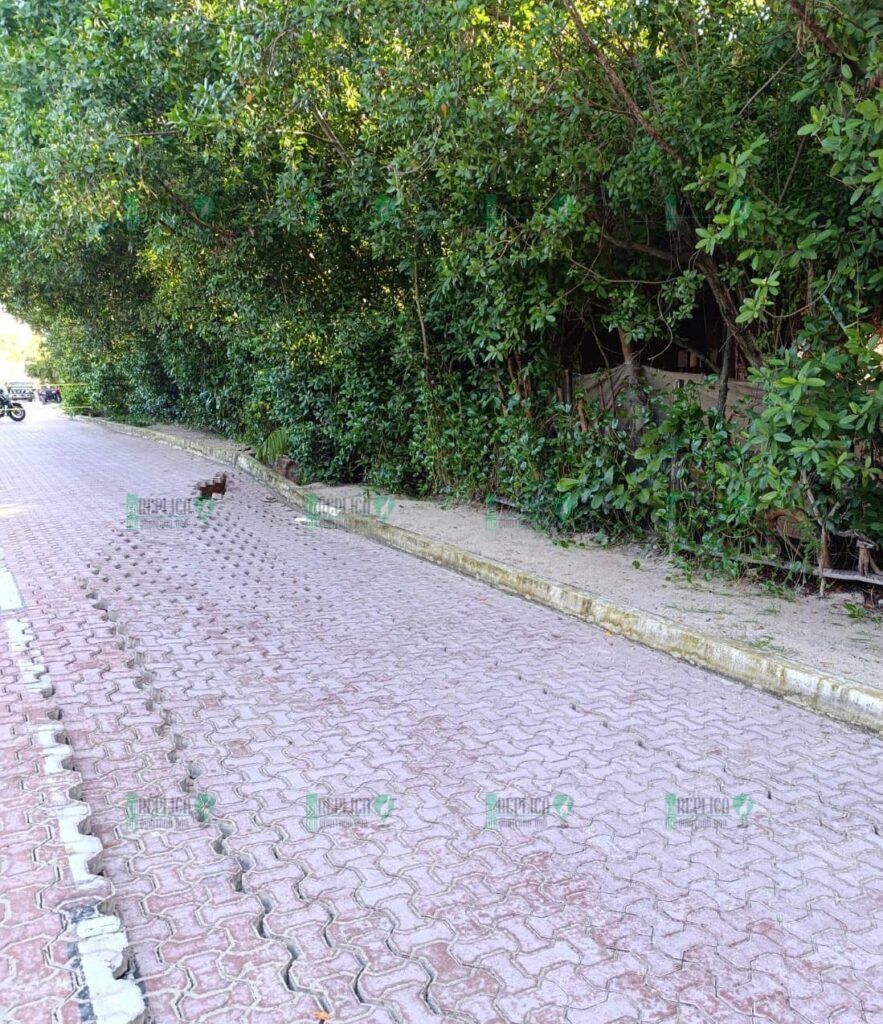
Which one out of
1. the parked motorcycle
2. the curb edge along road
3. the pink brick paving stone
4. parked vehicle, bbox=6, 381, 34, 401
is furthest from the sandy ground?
parked vehicle, bbox=6, 381, 34, 401

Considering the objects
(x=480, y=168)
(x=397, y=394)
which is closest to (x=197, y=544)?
(x=397, y=394)

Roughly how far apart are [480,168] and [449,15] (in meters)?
1.25

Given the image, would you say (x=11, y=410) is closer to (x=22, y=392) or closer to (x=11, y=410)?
(x=11, y=410)

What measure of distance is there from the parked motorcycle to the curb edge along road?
28.3 meters

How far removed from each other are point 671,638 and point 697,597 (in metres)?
0.96

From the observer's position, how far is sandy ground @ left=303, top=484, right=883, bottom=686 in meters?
5.64

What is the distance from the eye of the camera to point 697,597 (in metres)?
6.97

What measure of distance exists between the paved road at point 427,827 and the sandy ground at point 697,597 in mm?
522

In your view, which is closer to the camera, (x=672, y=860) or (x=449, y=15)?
(x=672, y=860)

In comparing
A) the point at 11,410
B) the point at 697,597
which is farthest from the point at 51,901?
the point at 11,410

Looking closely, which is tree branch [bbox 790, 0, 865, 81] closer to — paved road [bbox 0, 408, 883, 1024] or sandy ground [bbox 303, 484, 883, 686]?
sandy ground [bbox 303, 484, 883, 686]

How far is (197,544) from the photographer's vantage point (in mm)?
9703

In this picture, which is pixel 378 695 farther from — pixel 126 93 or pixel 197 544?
pixel 126 93

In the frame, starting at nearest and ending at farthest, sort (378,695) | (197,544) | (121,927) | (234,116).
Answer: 1. (121,927)
2. (378,695)
3. (234,116)
4. (197,544)
